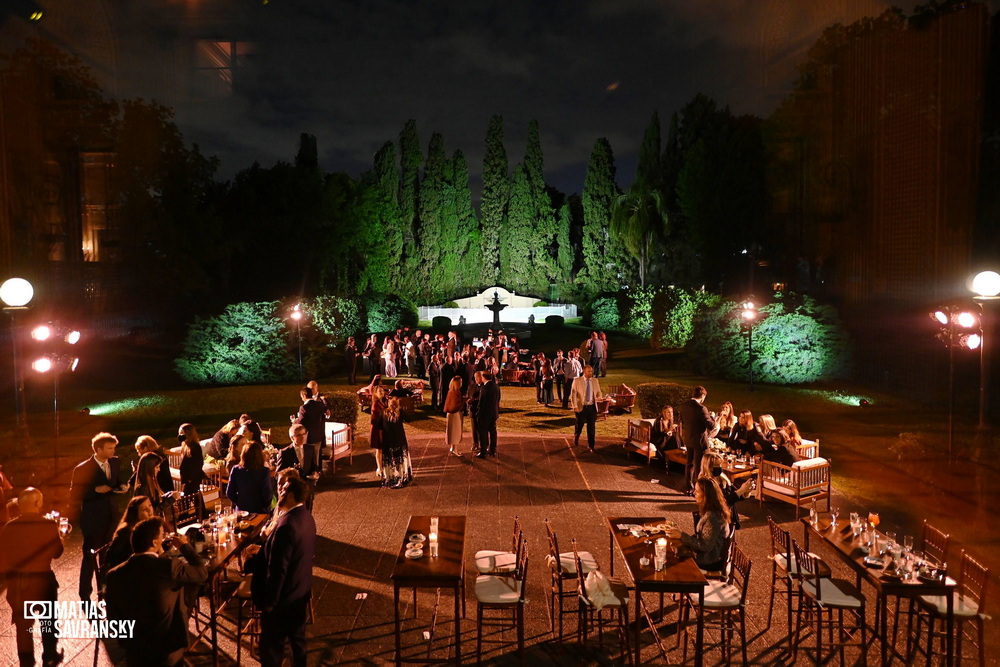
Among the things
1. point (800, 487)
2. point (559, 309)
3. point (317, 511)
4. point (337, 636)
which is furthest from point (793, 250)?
point (337, 636)

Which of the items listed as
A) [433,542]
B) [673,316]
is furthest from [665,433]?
[673,316]

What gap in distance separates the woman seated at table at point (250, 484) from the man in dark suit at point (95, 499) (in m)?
1.07

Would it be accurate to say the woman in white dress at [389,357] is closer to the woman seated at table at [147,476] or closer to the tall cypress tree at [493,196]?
the woman seated at table at [147,476]

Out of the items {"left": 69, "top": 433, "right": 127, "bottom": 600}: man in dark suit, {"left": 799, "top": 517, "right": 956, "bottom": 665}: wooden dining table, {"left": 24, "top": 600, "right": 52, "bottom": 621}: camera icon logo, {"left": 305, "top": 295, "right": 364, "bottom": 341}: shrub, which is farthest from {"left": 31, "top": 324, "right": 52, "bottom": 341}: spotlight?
{"left": 305, "top": 295, "right": 364, "bottom": 341}: shrub

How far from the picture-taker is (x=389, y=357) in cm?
2308

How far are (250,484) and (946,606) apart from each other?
20.4 feet

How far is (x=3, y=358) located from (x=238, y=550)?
2321 cm

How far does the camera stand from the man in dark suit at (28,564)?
203 inches

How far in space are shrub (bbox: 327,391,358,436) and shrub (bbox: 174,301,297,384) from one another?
10.5m

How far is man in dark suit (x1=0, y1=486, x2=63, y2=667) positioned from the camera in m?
5.14

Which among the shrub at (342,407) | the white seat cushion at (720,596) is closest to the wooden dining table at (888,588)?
the white seat cushion at (720,596)

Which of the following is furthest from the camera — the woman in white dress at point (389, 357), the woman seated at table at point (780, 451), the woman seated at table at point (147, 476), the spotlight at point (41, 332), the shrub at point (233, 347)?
the shrub at point (233, 347)

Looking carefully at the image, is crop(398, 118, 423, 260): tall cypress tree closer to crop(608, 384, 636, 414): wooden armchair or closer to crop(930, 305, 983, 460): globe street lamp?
crop(608, 384, 636, 414): wooden armchair

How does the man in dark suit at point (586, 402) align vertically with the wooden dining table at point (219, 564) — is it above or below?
above
